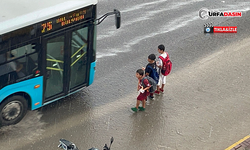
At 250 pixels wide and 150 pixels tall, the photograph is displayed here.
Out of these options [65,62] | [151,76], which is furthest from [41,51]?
[151,76]

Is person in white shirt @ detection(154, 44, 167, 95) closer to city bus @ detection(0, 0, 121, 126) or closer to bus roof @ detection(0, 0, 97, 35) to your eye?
city bus @ detection(0, 0, 121, 126)

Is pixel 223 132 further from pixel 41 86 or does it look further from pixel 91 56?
pixel 41 86

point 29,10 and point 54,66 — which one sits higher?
point 29,10

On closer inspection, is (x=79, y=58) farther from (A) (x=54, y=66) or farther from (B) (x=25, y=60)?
(B) (x=25, y=60)

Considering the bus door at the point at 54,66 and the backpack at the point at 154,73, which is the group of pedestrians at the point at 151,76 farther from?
the bus door at the point at 54,66

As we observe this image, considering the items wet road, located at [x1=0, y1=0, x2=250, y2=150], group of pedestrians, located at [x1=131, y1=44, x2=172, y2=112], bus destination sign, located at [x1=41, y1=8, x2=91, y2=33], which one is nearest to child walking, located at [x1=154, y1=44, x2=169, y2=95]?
group of pedestrians, located at [x1=131, y1=44, x2=172, y2=112]

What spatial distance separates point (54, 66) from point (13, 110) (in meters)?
1.33

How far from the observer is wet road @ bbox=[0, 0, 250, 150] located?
8539 mm

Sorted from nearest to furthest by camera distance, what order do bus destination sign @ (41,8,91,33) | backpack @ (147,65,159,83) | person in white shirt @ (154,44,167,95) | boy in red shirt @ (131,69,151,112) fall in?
bus destination sign @ (41,8,91,33) < boy in red shirt @ (131,69,151,112) < backpack @ (147,65,159,83) < person in white shirt @ (154,44,167,95)

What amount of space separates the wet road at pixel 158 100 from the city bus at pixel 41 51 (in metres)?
0.59

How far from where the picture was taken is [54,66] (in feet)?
28.6

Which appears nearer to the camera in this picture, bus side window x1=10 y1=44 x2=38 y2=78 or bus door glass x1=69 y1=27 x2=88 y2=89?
bus side window x1=10 y1=44 x2=38 y2=78

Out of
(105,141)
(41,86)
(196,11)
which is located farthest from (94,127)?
(196,11)

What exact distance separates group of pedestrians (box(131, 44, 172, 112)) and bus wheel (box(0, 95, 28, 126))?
2.64 meters
